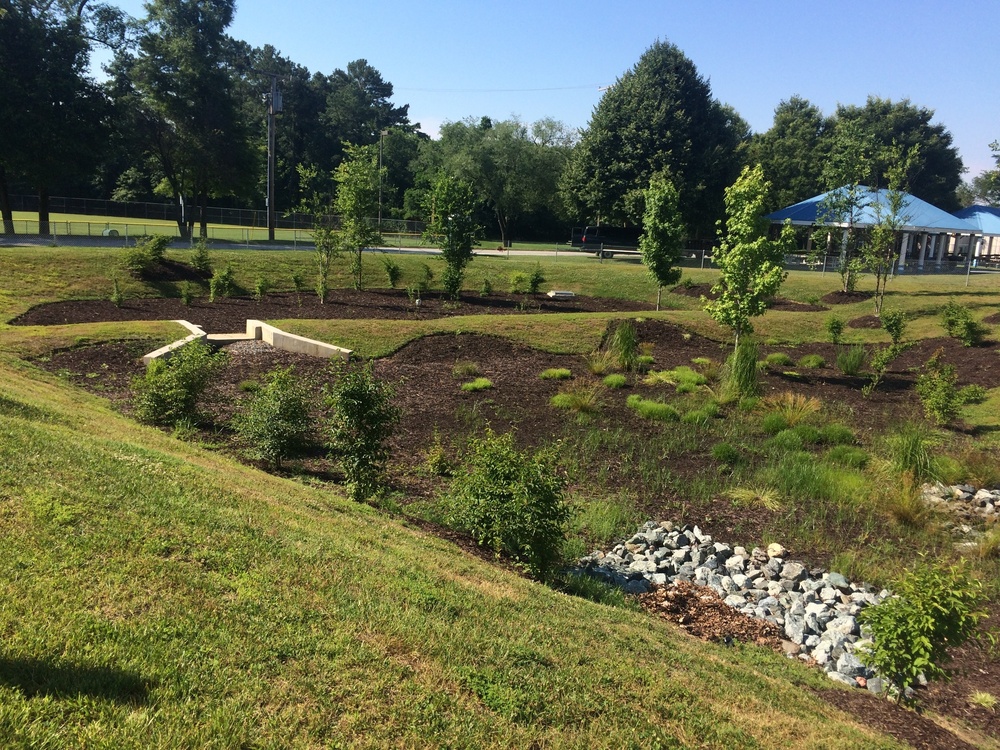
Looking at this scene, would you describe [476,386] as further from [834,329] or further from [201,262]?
[201,262]

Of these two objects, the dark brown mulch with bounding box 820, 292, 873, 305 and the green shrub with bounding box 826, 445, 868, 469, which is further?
the dark brown mulch with bounding box 820, 292, 873, 305

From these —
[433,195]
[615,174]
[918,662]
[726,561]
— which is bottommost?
[726,561]

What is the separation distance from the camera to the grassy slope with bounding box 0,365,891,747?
3254mm

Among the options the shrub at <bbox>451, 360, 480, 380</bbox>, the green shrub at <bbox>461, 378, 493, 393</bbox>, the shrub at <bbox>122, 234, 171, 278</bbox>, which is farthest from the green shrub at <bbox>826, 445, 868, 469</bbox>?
the shrub at <bbox>122, 234, 171, 278</bbox>

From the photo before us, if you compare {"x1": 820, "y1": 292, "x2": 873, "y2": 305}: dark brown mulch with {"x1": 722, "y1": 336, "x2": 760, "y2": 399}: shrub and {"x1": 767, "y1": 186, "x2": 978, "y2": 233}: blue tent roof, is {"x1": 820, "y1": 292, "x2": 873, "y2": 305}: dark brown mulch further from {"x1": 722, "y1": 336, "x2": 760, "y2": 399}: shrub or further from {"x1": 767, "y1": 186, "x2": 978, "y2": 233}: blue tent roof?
{"x1": 722, "y1": 336, "x2": 760, "y2": 399}: shrub

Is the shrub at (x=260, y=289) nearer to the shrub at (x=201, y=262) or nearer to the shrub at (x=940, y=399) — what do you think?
the shrub at (x=201, y=262)

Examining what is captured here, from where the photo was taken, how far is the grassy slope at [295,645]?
3.25m

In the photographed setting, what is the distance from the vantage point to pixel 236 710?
3270 mm

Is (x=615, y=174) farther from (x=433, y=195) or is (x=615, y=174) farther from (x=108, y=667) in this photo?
(x=108, y=667)

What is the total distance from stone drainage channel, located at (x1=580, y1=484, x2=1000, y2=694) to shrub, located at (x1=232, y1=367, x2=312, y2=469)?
13.5ft

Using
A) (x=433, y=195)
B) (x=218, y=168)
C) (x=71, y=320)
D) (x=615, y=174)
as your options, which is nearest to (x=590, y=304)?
(x=433, y=195)

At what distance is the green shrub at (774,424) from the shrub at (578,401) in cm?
288

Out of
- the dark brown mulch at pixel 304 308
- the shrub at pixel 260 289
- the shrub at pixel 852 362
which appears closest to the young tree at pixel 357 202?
the dark brown mulch at pixel 304 308

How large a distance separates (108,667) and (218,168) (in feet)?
139
